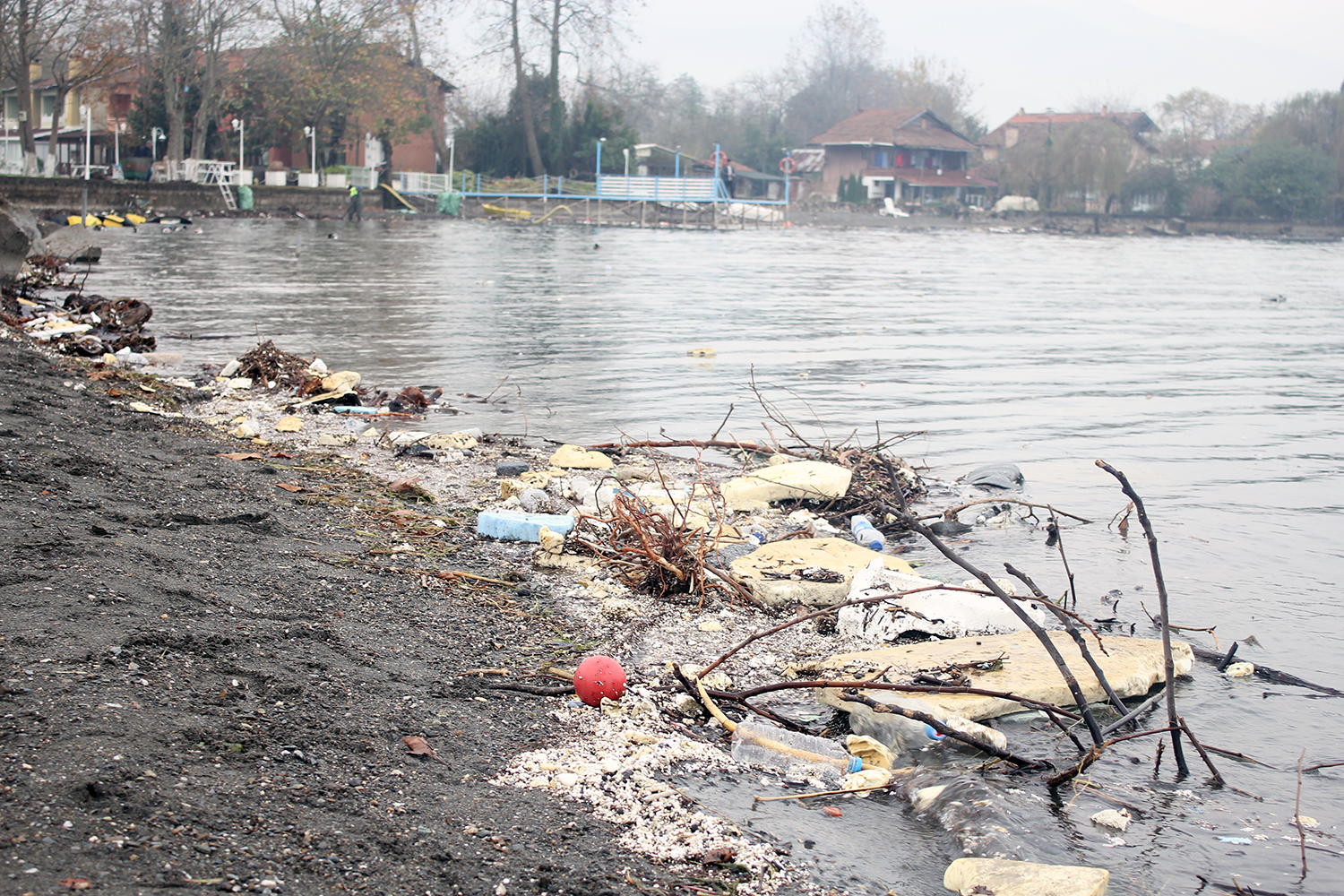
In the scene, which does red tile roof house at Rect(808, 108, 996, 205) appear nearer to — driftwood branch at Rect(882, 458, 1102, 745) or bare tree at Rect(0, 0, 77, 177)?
bare tree at Rect(0, 0, 77, 177)

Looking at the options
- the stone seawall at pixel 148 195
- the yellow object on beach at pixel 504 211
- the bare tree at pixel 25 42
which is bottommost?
the stone seawall at pixel 148 195

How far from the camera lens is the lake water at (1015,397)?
9.67ft

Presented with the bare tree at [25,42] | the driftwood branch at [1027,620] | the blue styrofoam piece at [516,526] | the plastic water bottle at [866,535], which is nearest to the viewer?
the driftwood branch at [1027,620]

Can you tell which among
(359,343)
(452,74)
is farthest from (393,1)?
(359,343)

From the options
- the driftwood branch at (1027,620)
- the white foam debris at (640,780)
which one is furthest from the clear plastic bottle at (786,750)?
the driftwood branch at (1027,620)

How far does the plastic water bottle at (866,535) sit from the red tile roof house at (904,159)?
238ft

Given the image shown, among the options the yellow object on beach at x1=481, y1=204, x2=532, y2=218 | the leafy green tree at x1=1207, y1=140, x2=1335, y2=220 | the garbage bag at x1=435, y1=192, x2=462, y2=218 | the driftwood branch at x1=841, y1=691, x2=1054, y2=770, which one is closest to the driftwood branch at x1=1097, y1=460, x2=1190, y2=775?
the driftwood branch at x1=841, y1=691, x2=1054, y2=770

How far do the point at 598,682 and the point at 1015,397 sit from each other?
316 inches

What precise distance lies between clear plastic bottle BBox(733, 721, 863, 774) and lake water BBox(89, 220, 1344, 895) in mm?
202

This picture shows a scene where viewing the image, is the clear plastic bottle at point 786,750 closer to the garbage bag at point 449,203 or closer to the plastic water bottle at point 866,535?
the plastic water bottle at point 866,535

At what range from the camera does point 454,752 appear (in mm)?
2861

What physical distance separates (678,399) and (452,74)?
5329cm

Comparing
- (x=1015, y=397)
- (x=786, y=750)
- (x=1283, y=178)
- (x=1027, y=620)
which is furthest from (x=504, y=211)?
(x=1027, y=620)

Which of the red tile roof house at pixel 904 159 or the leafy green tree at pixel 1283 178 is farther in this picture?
the red tile roof house at pixel 904 159
